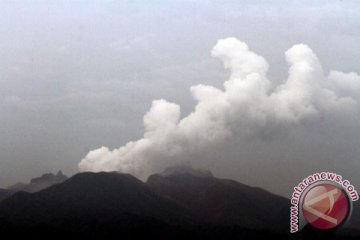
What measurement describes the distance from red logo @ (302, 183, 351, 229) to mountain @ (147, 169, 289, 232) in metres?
37.9

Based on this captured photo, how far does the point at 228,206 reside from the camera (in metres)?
116

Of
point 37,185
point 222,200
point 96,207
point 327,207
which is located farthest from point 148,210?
point 327,207

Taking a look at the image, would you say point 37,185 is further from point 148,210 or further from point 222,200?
point 222,200

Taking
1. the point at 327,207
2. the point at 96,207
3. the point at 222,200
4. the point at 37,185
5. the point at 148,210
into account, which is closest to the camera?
the point at 327,207

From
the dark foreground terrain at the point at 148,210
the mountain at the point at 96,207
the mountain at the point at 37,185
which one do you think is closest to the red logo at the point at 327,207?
the dark foreground terrain at the point at 148,210

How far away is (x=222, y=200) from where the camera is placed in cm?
11369

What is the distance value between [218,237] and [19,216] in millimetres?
51702

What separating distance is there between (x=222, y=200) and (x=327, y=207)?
70.1 meters

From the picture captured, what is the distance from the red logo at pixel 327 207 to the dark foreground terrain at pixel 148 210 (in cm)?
3058

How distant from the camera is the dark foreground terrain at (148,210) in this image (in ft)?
305

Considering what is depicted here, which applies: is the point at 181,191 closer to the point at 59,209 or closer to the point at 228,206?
the point at 228,206

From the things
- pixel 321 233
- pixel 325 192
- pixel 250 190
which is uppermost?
pixel 250 190

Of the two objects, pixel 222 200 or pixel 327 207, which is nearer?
pixel 327 207

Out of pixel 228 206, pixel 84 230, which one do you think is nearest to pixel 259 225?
pixel 228 206
